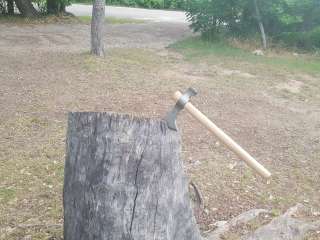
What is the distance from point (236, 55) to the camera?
10.3m

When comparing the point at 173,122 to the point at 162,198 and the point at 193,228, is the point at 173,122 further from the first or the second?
the point at 193,228

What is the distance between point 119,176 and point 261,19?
31.5 feet

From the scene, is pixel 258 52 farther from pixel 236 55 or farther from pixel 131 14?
pixel 131 14

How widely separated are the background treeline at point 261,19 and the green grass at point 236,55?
46cm

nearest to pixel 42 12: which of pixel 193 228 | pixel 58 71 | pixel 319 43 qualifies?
pixel 58 71

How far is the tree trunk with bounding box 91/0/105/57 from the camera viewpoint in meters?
8.57

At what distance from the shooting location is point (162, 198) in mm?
2488

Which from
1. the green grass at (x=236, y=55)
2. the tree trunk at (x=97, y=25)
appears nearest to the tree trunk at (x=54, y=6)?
the green grass at (x=236, y=55)

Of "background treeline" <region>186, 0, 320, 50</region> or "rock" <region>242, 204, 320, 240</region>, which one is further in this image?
"background treeline" <region>186, 0, 320, 50</region>

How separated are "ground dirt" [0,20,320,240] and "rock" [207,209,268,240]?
0.13 m

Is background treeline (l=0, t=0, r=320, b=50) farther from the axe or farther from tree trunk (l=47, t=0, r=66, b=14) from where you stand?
the axe

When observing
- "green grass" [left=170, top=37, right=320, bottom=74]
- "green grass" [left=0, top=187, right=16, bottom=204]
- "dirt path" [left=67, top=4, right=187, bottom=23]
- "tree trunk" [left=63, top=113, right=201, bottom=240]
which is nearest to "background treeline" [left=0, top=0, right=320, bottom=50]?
"green grass" [left=170, top=37, right=320, bottom=74]

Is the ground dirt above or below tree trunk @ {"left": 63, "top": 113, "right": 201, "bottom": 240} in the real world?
below

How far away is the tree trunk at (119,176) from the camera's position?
7.77 ft
